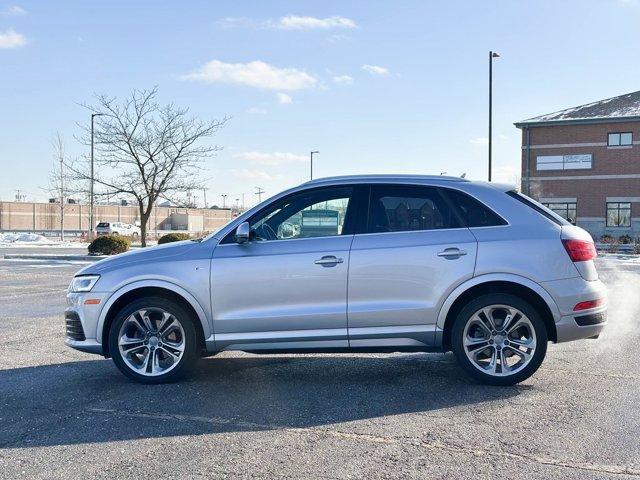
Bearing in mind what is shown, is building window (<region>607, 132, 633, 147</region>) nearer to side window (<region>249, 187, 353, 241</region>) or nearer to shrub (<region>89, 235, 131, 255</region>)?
shrub (<region>89, 235, 131, 255</region>)

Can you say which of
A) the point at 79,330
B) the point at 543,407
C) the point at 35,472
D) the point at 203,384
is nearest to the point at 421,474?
the point at 543,407

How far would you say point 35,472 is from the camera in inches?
152

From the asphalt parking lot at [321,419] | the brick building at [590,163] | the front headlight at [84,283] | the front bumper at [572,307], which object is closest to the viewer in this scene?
the asphalt parking lot at [321,419]

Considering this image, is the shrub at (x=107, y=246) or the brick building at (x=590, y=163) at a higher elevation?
the brick building at (x=590, y=163)

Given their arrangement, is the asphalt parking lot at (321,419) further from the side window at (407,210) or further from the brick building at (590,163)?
the brick building at (590,163)

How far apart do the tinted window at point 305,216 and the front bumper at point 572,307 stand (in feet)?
6.23

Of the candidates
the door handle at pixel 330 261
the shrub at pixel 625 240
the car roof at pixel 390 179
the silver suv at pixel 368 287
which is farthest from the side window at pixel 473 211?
the shrub at pixel 625 240

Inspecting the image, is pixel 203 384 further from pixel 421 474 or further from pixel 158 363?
pixel 421 474

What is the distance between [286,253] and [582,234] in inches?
104

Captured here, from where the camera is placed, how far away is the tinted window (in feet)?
19.5

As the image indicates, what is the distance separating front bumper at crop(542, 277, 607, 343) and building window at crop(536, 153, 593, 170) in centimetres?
4051

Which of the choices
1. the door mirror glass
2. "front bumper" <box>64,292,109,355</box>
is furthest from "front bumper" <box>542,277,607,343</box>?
"front bumper" <box>64,292,109,355</box>

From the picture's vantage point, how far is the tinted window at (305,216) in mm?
5945

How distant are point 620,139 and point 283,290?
41.8 m
